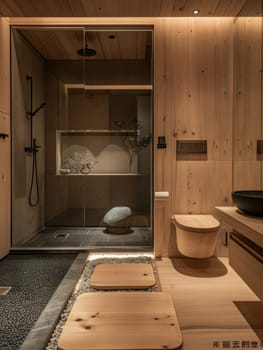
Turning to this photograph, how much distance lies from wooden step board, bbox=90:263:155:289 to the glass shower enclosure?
1.04 metres

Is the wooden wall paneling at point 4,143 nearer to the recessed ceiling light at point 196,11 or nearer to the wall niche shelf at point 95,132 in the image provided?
the wall niche shelf at point 95,132

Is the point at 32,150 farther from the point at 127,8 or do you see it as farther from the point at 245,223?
the point at 245,223

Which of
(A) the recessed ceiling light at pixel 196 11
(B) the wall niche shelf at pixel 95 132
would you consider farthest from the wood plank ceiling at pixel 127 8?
(B) the wall niche shelf at pixel 95 132

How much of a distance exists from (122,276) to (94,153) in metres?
2.27

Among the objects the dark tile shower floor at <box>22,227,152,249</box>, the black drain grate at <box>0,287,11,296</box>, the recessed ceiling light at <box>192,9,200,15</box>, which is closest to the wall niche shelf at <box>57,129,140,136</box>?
the dark tile shower floor at <box>22,227,152,249</box>

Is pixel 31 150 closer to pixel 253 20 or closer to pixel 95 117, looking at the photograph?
pixel 95 117

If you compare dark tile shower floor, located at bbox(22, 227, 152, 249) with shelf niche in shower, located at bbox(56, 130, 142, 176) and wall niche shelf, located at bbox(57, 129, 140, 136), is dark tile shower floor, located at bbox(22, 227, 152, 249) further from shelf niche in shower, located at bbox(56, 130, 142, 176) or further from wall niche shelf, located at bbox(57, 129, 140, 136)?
wall niche shelf, located at bbox(57, 129, 140, 136)

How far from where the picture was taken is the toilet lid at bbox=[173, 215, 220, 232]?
7.54 ft

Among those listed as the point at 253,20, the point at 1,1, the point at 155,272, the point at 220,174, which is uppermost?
the point at 1,1

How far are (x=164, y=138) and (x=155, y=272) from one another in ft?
4.38

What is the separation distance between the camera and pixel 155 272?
7.89 feet

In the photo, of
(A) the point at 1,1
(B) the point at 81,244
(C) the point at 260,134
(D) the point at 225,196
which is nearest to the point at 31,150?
(B) the point at 81,244

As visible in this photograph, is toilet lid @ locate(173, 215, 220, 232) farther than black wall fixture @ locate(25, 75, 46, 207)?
No

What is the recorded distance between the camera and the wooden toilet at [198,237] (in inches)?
90.7
